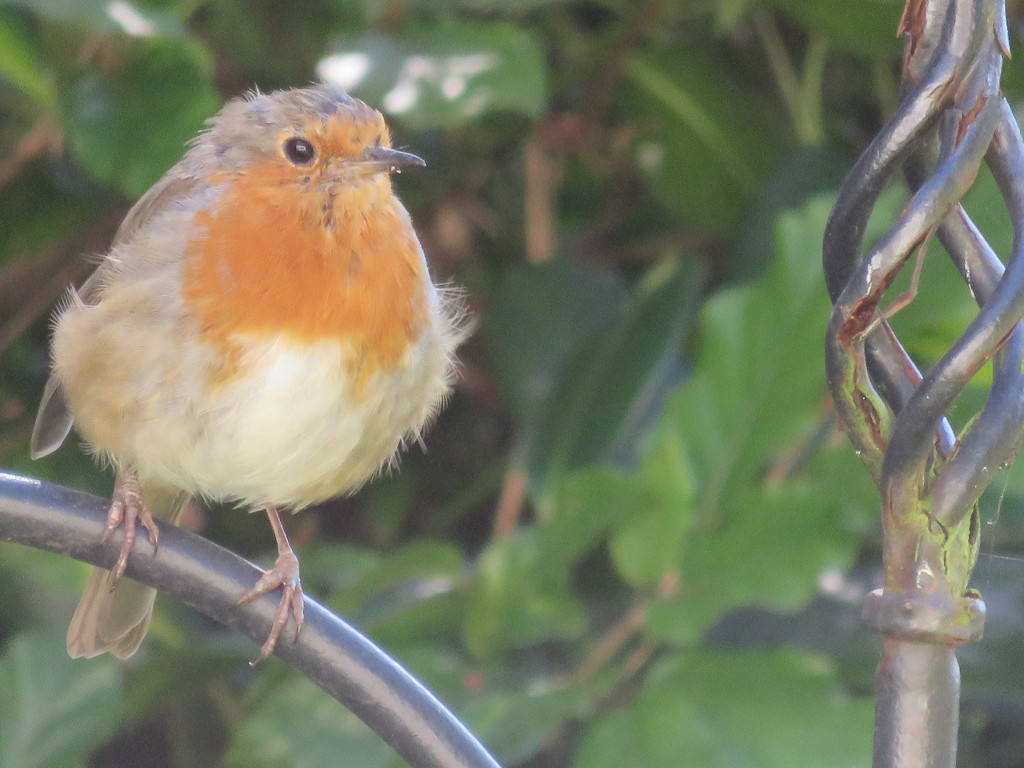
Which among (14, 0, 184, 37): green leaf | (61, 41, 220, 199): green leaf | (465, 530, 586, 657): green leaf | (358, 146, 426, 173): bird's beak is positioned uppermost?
(14, 0, 184, 37): green leaf

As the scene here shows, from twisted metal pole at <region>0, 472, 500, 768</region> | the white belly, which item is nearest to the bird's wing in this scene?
the white belly

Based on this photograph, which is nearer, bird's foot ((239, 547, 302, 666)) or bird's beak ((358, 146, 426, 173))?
bird's foot ((239, 547, 302, 666))

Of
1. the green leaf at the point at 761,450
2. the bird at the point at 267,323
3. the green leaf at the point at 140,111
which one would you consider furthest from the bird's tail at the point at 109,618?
the green leaf at the point at 761,450

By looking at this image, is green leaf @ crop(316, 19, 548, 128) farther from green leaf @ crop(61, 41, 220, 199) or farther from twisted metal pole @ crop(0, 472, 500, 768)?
twisted metal pole @ crop(0, 472, 500, 768)

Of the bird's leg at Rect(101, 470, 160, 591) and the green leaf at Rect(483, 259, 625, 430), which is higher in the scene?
the green leaf at Rect(483, 259, 625, 430)

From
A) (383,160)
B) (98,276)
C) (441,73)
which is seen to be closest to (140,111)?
(98,276)

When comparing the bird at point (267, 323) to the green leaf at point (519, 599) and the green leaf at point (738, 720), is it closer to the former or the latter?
the green leaf at point (519, 599)

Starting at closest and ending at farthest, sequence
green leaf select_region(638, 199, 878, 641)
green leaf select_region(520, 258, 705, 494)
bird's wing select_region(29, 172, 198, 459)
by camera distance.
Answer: bird's wing select_region(29, 172, 198, 459) < green leaf select_region(638, 199, 878, 641) < green leaf select_region(520, 258, 705, 494)
